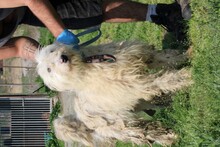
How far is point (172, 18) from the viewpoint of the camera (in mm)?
5133

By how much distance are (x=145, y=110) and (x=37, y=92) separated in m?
6.30

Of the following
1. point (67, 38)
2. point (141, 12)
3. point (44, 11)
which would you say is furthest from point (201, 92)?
point (141, 12)

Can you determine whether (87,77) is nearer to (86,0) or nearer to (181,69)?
(181,69)

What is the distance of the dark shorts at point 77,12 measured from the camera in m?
5.14

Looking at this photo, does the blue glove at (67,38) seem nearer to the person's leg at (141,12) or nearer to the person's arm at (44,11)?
the person's arm at (44,11)

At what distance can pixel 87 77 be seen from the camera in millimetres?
4113

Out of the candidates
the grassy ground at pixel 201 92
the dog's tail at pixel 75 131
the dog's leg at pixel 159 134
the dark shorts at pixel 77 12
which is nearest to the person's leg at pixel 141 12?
the dark shorts at pixel 77 12

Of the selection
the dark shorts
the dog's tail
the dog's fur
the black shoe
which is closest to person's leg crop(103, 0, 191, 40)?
the black shoe

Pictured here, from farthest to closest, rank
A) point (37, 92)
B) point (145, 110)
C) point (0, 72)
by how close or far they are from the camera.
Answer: point (0, 72)
point (37, 92)
point (145, 110)

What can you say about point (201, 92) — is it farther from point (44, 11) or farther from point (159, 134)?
point (44, 11)

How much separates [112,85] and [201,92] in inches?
33.1

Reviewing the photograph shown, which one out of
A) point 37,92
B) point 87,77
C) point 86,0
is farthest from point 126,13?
point 37,92

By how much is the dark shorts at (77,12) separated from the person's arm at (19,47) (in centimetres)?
35

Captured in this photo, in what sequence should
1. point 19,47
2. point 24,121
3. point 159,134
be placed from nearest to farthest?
point 159,134 → point 19,47 → point 24,121
